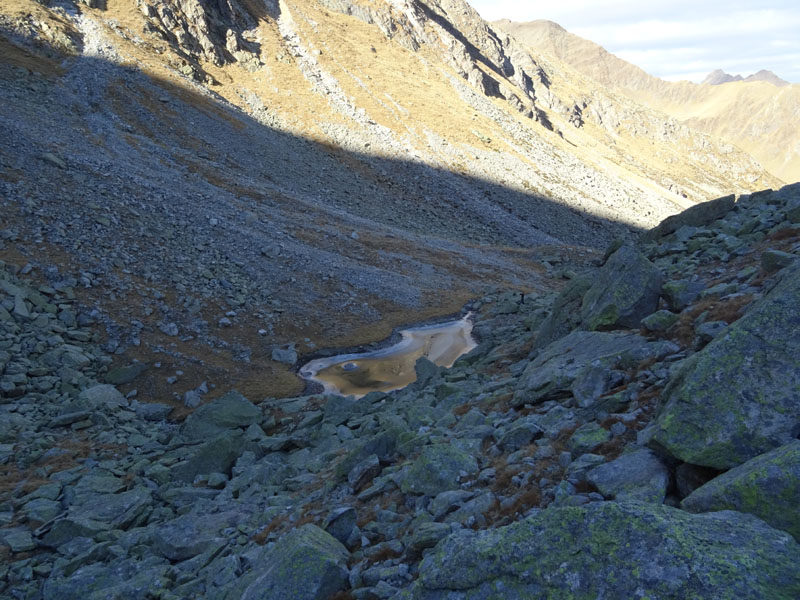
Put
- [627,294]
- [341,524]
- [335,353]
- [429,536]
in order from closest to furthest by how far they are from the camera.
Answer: [429,536], [341,524], [627,294], [335,353]

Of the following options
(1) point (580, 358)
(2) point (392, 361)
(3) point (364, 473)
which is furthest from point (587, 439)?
(2) point (392, 361)

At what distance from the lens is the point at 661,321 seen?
36.8ft

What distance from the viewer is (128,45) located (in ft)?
208

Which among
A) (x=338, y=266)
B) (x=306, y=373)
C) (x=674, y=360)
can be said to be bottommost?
(x=306, y=373)

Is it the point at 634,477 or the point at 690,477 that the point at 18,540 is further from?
the point at 690,477

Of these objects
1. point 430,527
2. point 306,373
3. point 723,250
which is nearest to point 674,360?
point 430,527

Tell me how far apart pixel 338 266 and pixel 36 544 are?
27.2 meters

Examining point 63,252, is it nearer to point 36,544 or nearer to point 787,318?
point 36,544

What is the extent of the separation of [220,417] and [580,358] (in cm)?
1376

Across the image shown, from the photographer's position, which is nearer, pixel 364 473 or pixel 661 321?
pixel 661 321

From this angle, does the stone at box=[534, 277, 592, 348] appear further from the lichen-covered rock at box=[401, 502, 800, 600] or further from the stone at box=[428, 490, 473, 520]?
the lichen-covered rock at box=[401, 502, 800, 600]

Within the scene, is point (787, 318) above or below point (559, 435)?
above

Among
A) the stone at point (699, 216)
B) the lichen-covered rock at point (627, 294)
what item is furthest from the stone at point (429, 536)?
the stone at point (699, 216)

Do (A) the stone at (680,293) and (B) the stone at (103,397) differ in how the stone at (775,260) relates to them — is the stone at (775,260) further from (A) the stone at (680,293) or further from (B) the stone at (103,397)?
(B) the stone at (103,397)
